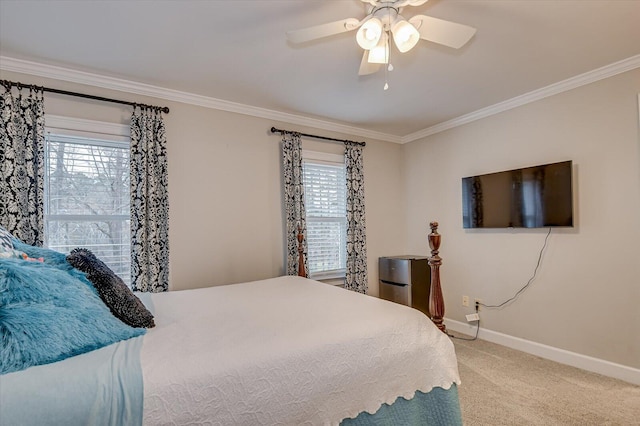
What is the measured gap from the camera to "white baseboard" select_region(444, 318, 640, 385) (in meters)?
2.59

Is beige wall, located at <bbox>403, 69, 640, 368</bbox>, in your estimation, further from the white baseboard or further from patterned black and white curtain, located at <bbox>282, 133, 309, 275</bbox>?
patterned black and white curtain, located at <bbox>282, 133, 309, 275</bbox>

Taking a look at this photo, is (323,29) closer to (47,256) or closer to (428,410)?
(47,256)

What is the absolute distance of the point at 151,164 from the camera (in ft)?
9.34

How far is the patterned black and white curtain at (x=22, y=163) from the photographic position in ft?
7.61

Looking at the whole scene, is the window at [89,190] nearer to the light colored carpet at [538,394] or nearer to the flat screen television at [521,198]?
the light colored carpet at [538,394]

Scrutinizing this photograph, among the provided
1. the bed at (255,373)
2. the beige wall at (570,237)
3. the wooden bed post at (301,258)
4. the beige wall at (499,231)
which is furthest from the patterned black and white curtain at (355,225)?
the bed at (255,373)

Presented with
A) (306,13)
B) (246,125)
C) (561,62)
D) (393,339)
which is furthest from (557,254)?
(246,125)

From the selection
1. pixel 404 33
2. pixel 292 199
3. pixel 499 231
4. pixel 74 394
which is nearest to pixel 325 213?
pixel 292 199

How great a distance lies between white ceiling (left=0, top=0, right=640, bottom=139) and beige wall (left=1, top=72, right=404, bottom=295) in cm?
28

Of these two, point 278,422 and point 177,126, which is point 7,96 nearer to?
point 177,126

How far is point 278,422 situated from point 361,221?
303 centimetres

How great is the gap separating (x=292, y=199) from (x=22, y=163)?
225 centimetres

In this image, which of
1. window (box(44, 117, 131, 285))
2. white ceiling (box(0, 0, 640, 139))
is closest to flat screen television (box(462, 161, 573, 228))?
white ceiling (box(0, 0, 640, 139))

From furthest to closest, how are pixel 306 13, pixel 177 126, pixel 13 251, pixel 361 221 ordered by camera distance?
pixel 361 221, pixel 177 126, pixel 306 13, pixel 13 251
